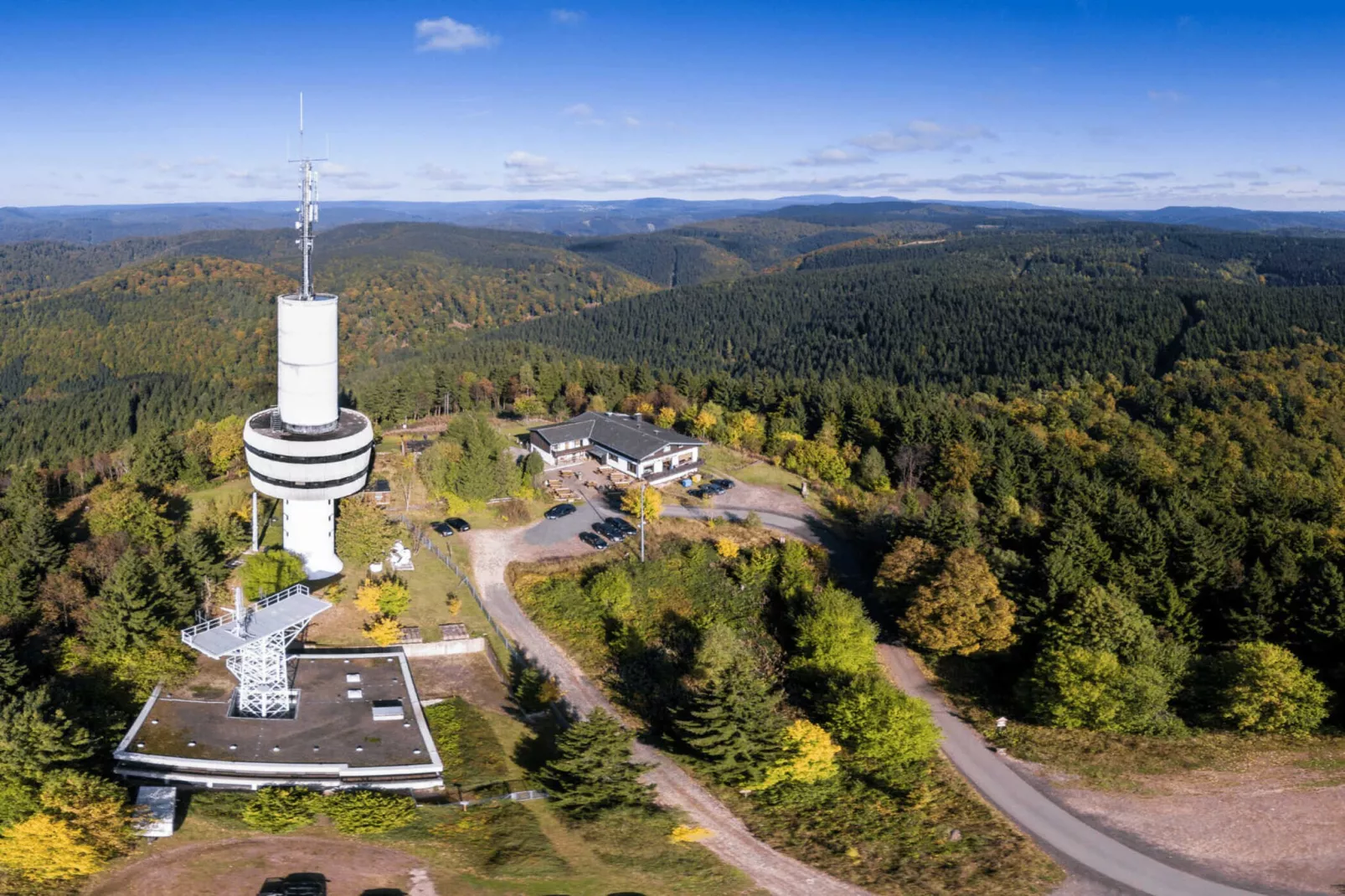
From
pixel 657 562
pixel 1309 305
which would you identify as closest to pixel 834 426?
pixel 657 562

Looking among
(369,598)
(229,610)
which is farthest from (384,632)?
(229,610)

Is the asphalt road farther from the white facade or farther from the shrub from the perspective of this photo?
the white facade

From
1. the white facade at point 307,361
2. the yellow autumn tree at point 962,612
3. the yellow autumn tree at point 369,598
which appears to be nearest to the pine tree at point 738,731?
the yellow autumn tree at point 962,612

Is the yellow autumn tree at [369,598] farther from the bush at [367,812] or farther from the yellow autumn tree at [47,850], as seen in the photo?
the yellow autumn tree at [47,850]

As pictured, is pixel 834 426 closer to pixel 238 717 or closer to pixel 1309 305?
pixel 238 717

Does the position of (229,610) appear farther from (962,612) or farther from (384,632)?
(962,612)
